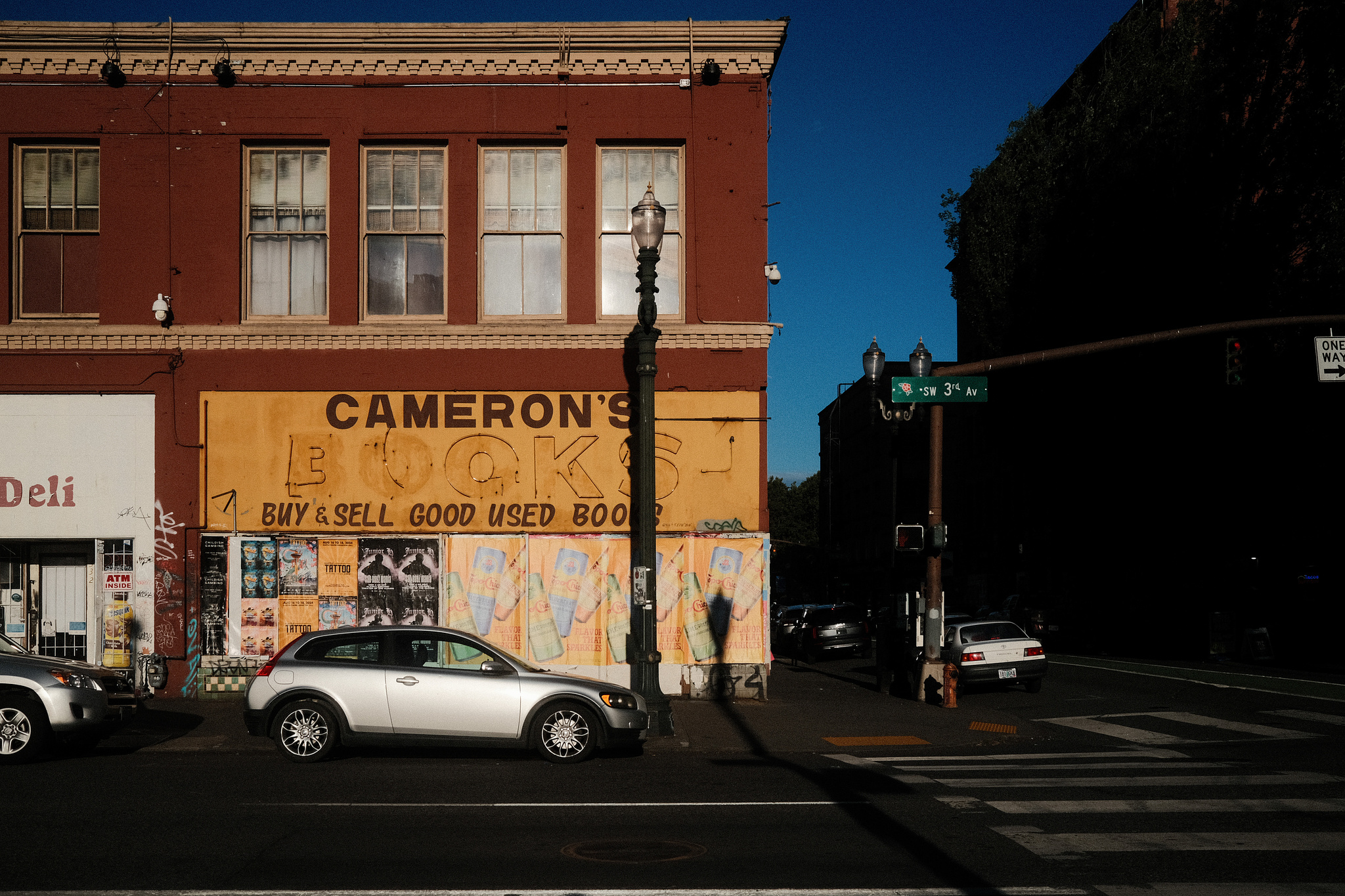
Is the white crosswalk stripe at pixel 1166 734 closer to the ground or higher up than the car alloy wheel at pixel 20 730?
closer to the ground

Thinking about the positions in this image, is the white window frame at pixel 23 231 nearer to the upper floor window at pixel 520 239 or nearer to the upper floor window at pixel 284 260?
the upper floor window at pixel 284 260

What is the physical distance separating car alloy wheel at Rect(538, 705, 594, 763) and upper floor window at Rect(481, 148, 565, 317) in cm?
793

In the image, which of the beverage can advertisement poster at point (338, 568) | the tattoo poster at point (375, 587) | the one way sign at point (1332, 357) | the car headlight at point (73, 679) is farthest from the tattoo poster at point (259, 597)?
the one way sign at point (1332, 357)

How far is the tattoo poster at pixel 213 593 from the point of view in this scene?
18.0 metres

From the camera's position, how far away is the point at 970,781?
10.7 metres

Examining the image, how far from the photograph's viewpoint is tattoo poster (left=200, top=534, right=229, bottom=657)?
18.0 m

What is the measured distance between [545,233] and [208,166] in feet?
17.1

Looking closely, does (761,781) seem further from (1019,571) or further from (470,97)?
(1019,571)

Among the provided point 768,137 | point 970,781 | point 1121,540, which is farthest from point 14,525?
point 1121,540

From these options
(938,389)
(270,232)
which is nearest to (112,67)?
(270,232)

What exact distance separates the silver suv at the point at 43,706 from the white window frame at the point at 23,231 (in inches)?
305

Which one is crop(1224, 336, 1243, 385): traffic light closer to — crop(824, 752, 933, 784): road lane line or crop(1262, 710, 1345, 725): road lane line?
crop(1262, 710, 1345, 725): road lane line

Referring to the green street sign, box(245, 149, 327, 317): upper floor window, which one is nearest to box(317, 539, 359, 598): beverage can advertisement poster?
box(245, 149, 327, 317): upper floor window

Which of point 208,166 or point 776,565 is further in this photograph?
point 776,565
